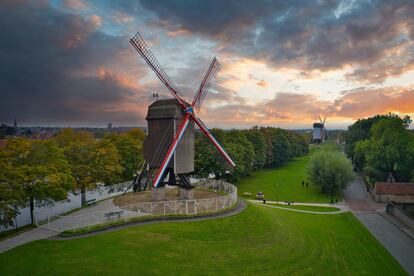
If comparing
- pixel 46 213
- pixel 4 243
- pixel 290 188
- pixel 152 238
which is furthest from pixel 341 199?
pixel 4 243

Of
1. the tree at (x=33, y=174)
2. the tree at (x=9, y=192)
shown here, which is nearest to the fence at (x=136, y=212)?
the tree at (x=33, y=174)

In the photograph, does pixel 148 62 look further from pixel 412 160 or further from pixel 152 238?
pixel 412 160

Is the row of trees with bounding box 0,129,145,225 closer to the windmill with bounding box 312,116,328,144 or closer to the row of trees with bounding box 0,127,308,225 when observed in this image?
the row of trees with bounding box 0,127,308,225

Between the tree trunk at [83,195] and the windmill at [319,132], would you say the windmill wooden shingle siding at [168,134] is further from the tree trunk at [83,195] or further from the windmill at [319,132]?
the windmill at [319,132]

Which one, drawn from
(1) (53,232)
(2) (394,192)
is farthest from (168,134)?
(2) (394,192)

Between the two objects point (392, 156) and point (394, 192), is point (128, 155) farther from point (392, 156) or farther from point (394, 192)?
point (392, 156)

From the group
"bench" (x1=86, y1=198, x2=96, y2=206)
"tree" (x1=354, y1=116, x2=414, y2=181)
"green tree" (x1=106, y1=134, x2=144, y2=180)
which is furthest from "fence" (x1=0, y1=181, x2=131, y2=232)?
"tree" (x1=354, y1=116, x2=414, y2=181)

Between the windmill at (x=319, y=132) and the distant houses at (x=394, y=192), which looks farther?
the windmill at (x=319, y=132)

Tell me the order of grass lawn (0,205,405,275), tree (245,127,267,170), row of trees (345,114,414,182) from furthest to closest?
tree (245,127,267,170) → row of trees (345,114,414,182) → grass lawn (0,205,405,275)
